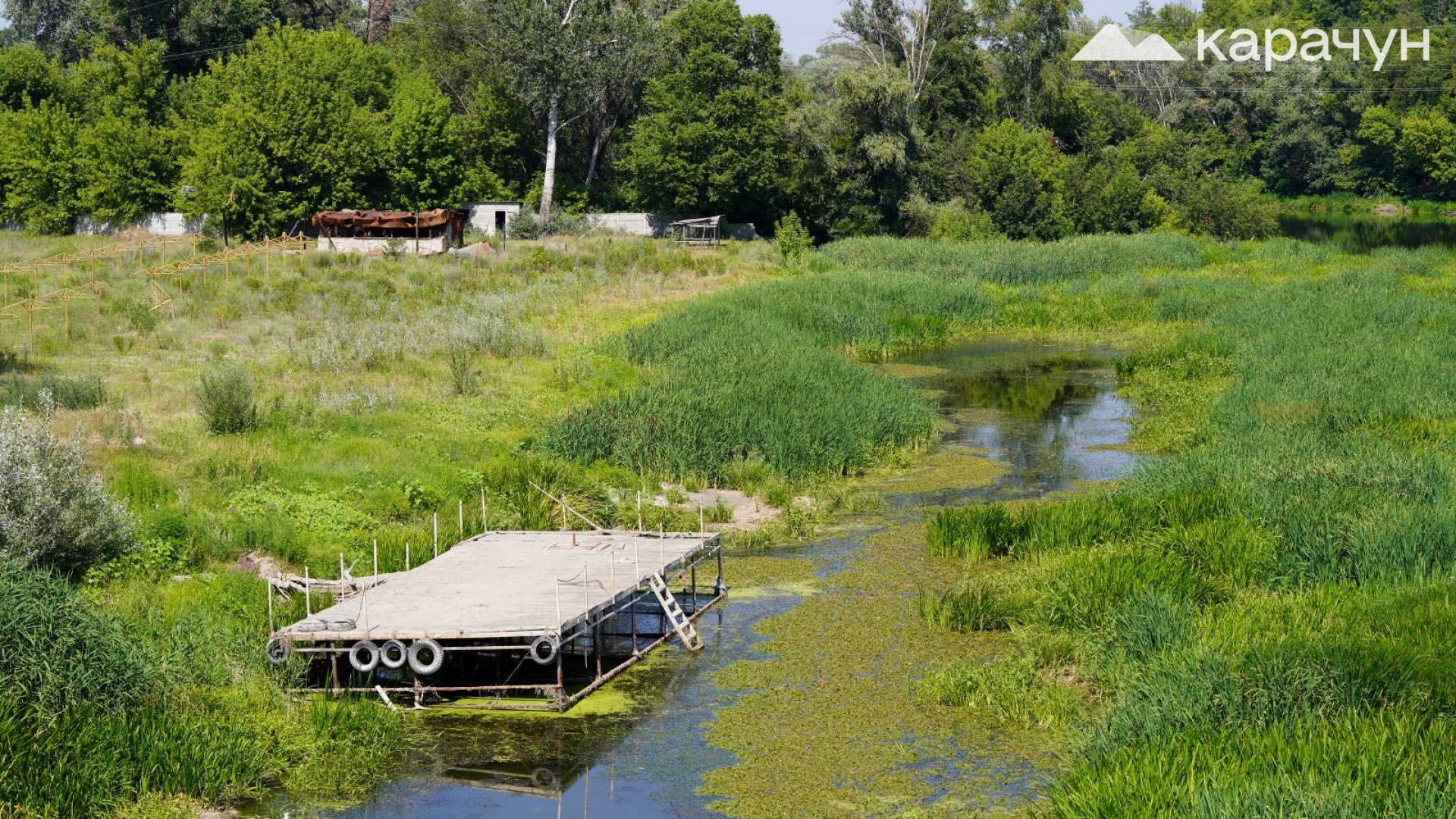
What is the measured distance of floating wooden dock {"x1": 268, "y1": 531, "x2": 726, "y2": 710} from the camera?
15492 mm

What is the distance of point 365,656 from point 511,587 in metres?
2.24

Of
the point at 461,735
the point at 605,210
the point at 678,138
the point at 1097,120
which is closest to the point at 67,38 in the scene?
the point at 605,210

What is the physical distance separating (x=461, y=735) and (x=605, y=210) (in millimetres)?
60562

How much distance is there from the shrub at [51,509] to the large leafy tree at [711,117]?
4989cm

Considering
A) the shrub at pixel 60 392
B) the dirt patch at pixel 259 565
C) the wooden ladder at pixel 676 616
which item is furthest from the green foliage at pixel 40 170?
the wooden ladder at pixel 676 616

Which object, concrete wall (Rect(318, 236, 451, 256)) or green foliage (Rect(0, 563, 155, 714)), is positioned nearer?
green foliage (Rect(0, 563, 155, 714))

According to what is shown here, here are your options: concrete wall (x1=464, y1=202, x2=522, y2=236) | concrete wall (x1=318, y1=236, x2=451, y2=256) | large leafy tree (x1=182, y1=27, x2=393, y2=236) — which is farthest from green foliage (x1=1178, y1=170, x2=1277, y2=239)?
large leafy tree (x1=182, y1=27, x2=393, y2=236)

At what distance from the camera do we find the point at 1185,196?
7400 cm

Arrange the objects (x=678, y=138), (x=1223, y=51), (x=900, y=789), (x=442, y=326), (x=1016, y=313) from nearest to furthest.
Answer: (x=900, y=789) → (x=442, y=326) → (x=1016, y=313) → (x=678, y=138) → (x=1223, y=51)

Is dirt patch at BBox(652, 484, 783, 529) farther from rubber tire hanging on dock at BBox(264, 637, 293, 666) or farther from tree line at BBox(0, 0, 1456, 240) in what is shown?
tree line at BBox(0, 0, 1456, 240)

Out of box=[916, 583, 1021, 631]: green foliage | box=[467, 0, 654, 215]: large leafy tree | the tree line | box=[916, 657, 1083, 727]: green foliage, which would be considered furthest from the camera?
box=[467, 0, 654, 215]: large leafy tree

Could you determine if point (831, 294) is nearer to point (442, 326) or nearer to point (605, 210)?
point (442, 326)

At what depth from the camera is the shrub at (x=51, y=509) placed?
17000 mm

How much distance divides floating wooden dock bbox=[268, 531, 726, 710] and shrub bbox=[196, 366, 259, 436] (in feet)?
21.1
